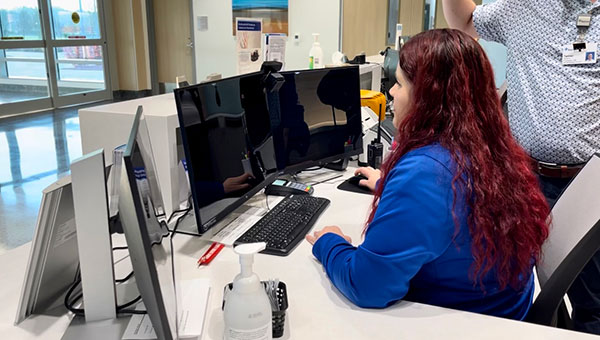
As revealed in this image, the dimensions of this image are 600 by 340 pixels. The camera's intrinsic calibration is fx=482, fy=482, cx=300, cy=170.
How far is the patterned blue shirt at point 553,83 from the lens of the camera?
1.83 metres

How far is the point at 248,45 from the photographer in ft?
6.81

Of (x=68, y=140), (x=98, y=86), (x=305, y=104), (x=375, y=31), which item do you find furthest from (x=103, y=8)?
(x=305, y=104)

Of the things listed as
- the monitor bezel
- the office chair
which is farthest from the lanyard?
the monitor bezel

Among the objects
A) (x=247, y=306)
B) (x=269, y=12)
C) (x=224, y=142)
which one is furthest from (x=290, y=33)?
(x=247, y=306)

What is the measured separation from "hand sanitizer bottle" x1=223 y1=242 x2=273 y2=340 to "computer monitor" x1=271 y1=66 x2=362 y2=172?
103 cm

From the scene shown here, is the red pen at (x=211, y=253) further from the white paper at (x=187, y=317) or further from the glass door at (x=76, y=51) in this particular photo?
the glass door at (x=76, y=51)

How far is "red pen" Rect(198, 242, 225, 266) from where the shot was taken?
1246 millimetres

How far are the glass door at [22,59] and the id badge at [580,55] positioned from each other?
658 centimetres

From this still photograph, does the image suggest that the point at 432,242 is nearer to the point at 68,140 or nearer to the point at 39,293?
the point at 39,293

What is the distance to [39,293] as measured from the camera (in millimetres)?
1023

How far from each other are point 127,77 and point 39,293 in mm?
7372

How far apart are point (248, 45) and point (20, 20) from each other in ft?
19.1

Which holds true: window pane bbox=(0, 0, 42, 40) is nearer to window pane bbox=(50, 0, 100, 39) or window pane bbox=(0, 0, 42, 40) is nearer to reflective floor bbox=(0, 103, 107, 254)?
window pane bbox=(50, 0, 100, 39)

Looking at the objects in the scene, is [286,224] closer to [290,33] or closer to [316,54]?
[316,54]
